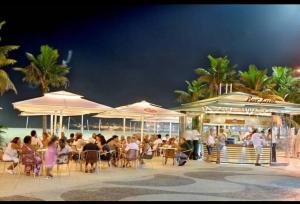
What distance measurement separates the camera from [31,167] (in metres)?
13.2

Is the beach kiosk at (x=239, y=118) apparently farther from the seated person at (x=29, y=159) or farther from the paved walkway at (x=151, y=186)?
the seated person at (x=29, y=159)

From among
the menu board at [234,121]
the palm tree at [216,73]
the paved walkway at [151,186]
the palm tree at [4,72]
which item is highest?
the palm tree at [216,73]

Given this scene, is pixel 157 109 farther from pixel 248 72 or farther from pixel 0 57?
pixel 248 72

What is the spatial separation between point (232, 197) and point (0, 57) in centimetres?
2172

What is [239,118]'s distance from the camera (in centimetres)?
2419

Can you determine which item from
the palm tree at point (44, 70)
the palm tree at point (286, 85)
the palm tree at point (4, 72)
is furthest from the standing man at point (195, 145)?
the palm tree at point (286, 85)

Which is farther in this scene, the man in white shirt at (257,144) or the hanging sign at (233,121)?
the hanging sign at (233,121)

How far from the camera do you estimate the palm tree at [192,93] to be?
4868 cm

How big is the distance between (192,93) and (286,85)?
40.7 ft

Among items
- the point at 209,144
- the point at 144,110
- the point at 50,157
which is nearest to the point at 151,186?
the point at 50,157

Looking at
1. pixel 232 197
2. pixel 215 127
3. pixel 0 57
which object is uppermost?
pixel 0 57

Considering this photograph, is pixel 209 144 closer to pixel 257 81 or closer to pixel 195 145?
pixel 195 145

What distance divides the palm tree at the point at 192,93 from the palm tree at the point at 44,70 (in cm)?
1647

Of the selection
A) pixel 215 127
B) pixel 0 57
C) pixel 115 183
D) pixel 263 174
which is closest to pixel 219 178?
pixel 263 174
